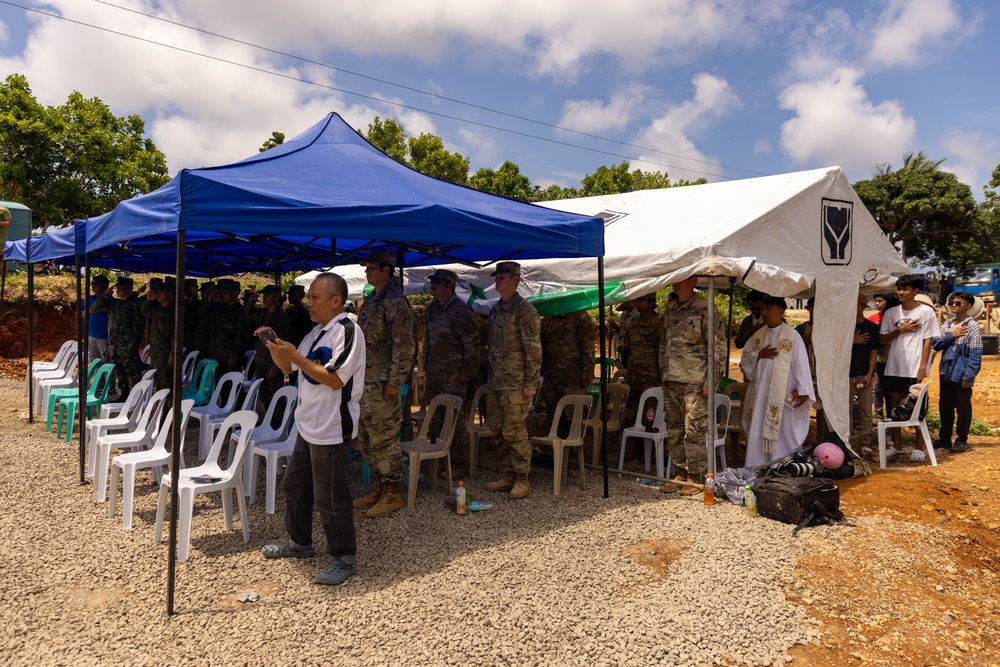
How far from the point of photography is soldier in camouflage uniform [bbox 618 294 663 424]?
23.1 feet

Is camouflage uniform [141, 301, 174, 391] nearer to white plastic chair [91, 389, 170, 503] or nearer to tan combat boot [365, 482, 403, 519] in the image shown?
white plastic chair [91, 389, 170, 503]

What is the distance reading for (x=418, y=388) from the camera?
9.70m

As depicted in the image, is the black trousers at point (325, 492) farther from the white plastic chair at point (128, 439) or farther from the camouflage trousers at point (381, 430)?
the white plastic chair at point (128, 439)

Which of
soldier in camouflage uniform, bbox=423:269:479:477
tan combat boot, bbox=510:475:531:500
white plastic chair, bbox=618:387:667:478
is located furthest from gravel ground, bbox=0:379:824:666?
soldier in camouflage uniform, bbox=423:269:479:477

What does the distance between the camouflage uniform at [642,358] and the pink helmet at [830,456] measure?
1745 mm

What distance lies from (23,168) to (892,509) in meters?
23.4

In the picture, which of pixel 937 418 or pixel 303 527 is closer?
pixel 303 527

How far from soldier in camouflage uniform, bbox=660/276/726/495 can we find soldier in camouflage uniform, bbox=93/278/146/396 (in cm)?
661

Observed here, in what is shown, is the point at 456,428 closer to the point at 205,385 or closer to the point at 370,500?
the point at 370,500

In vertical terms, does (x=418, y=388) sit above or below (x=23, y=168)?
below

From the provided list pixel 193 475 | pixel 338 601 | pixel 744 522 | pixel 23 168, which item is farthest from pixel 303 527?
pixel 23 168

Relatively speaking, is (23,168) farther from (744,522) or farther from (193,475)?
(744,522)

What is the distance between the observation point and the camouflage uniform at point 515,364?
5234mm

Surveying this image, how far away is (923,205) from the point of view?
26.4 meters
